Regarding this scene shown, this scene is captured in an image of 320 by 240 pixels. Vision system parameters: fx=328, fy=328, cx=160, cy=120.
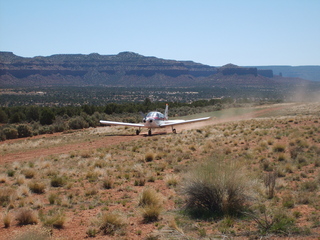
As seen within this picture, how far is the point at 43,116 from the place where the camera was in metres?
48.1

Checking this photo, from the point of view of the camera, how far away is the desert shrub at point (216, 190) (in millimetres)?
8922

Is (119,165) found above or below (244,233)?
below

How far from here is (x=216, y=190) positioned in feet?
29.5

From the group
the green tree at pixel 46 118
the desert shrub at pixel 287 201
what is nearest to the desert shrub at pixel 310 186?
the desert shrub at pixel 287 201

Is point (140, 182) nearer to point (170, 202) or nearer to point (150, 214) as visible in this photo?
point (170, 202)

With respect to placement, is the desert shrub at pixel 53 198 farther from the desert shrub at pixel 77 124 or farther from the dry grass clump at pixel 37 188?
the desert shrub at pixel 77 124

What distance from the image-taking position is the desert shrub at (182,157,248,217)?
892 cm

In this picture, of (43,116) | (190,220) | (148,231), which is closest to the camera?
(148,231)

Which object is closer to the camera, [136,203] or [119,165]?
[136,203]

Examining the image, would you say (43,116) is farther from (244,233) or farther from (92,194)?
(244,233)

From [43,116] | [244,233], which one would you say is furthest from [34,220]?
[43,116]

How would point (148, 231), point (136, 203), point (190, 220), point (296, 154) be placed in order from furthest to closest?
point (296, 154)
point (136, 203)
point (190, 220)
point (148, 231)

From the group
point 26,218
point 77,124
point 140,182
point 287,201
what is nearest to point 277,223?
point 287,201

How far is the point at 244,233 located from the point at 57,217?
4.74 meters
